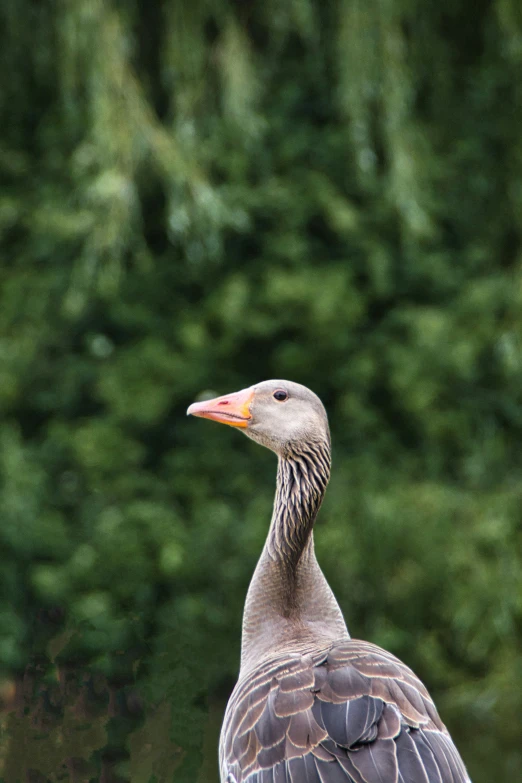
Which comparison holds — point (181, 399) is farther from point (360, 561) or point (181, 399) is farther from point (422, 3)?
point (422, 3)

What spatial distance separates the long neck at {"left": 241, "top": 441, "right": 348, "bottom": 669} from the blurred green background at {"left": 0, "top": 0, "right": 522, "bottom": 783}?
308cm

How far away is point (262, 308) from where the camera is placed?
729 cm

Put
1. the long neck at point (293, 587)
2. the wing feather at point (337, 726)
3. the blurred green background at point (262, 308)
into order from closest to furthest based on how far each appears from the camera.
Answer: the wing feather at point (337, 726), the long neck at point (293, 587), the blurred green background at point (262, 308)

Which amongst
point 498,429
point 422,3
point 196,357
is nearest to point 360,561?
point 498,429

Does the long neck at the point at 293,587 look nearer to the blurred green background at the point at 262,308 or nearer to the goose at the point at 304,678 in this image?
the goose at the point at 304,678

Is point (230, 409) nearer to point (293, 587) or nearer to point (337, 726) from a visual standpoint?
point (293, 587)

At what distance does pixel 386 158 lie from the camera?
7.01 metres

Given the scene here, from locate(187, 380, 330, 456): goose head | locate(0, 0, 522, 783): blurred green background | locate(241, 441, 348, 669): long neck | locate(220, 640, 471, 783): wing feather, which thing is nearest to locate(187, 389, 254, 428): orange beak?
locate(187, 380, 330, 456): goose head

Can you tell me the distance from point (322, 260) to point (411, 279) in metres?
0.64

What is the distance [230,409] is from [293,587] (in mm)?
558

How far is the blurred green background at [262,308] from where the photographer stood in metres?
6.35

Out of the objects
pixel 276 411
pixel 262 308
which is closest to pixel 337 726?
pixel 276 411

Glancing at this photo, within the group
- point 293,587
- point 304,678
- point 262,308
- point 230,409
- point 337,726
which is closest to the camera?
point 337,726

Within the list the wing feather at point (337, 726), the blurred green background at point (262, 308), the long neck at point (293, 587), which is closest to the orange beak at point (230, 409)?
the long neck at point (293, 587)
